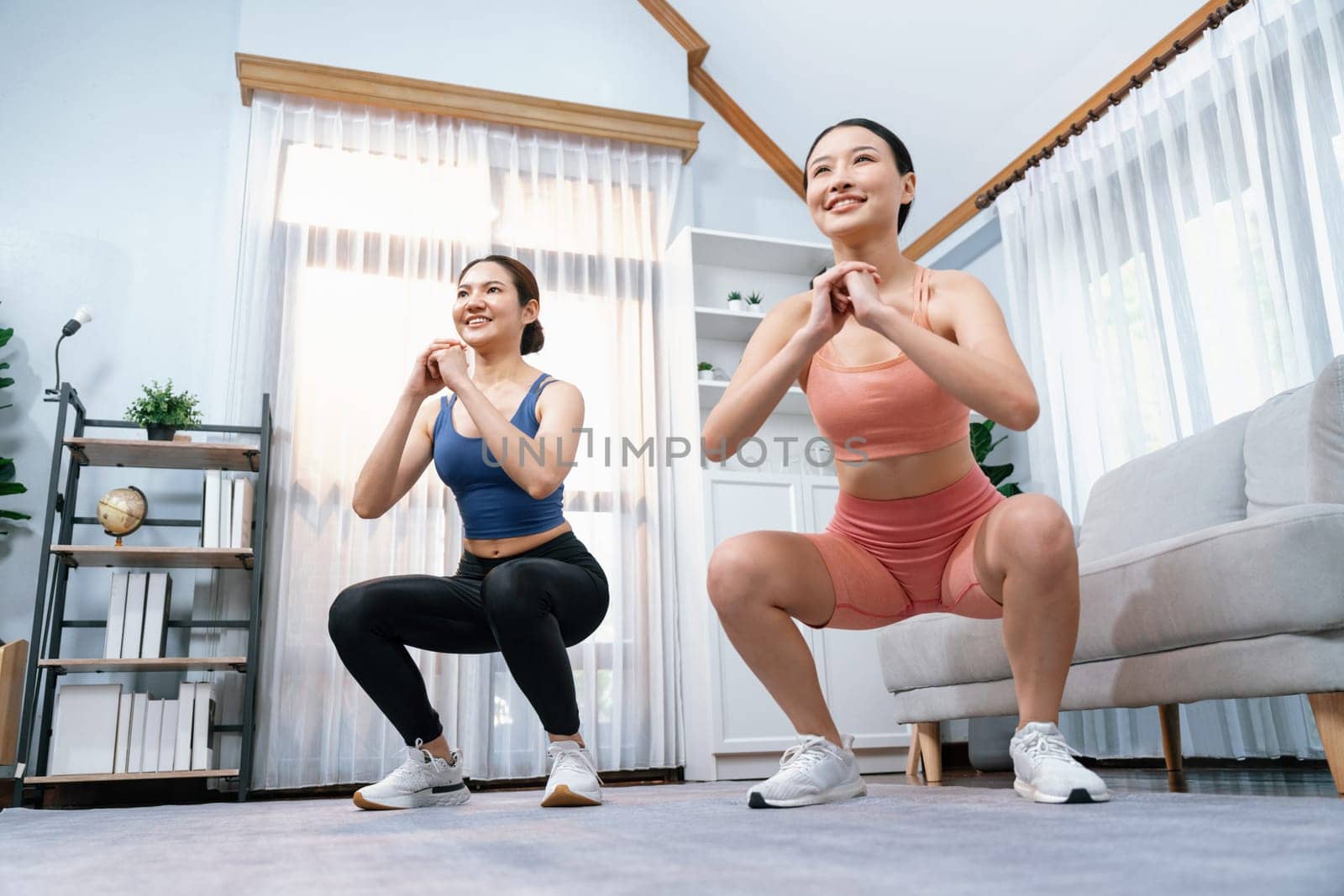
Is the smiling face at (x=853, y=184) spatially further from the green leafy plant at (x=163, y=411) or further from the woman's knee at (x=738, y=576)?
the green leafy plant at (x=163, y=411)

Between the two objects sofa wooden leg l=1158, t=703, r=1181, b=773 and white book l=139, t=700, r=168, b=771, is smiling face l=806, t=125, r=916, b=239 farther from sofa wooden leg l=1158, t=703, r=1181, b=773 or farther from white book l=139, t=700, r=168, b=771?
white book l=139, t=700, r=168, b=771

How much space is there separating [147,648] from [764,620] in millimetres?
2259

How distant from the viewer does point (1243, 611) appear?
1581 millimetres

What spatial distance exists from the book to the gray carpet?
156cm

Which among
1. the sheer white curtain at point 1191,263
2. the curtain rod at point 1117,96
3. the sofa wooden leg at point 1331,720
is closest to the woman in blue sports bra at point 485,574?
the sofa wooden leg at point 1331,720

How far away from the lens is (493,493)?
6.71 feet

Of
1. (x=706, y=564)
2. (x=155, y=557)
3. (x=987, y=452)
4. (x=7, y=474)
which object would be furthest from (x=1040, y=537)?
(x=7, y=474)

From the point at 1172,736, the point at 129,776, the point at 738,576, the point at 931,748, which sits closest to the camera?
the point at 738,576

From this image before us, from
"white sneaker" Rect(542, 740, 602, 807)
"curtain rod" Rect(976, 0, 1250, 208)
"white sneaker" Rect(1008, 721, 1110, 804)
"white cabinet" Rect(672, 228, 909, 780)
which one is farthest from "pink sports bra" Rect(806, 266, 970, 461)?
"curtain rod" Rect(976, 0, 1250, 208)

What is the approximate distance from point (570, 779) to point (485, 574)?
1.63 ft

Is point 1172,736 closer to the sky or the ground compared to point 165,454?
closer to the ground

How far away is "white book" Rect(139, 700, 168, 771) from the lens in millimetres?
2902

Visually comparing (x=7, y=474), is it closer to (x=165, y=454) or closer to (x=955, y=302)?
(x=165, y=454)

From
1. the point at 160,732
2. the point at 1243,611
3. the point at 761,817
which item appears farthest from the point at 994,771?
the point at 160,732
